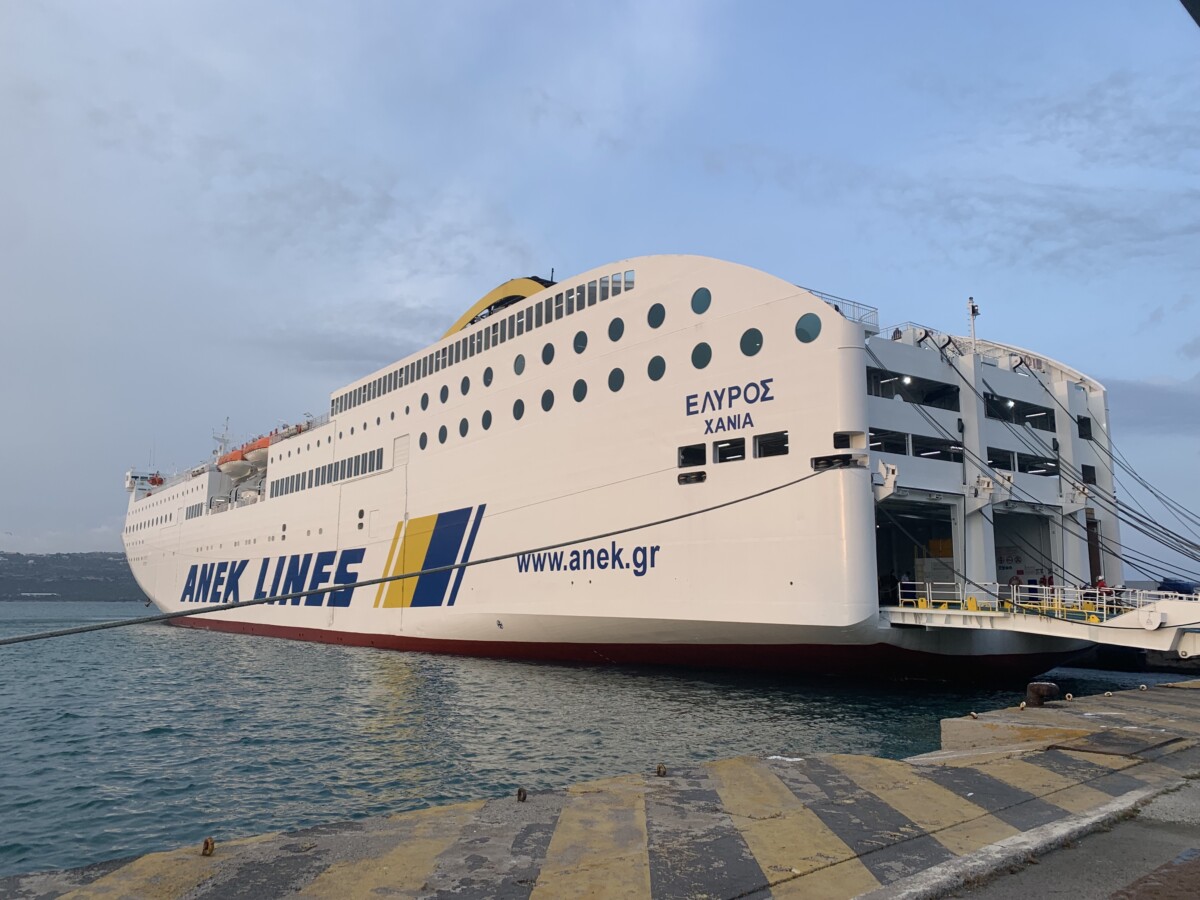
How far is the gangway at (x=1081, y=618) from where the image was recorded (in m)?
14.2

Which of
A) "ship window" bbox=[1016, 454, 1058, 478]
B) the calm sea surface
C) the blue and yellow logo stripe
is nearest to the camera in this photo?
the calm sea surface

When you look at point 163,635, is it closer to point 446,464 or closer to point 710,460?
point 446,464

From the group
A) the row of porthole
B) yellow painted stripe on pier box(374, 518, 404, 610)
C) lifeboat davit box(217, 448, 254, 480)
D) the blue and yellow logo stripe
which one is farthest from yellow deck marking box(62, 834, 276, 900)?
lifeboat davit box(217, 448, 254, 480)

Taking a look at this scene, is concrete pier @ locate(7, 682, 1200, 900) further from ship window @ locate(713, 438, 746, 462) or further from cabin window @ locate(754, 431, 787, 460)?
ship window @ locate(713, 438, 746, 462)

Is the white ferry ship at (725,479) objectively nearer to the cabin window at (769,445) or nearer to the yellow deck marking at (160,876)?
the cabin window at (769,445)

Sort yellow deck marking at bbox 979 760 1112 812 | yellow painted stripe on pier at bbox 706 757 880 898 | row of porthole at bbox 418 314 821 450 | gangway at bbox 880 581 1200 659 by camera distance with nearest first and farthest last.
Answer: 1. yellow painted stripe on pier at bbox 706 757 880 898
2. yellow deck marking at bbox 979 760 1112 812
3. gangway at bbox 880 581 1200 659
4. row of porthole at bbox 418 314 821 450

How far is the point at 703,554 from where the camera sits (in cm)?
1859

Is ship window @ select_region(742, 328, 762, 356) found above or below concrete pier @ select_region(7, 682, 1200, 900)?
above

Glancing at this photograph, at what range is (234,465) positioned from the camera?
46531 millimetres

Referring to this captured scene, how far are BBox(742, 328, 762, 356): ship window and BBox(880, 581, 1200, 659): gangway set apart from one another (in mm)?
6607

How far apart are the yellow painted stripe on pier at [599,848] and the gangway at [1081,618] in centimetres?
1143

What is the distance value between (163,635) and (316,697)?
33568mm

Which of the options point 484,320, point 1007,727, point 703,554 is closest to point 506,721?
point 703,554

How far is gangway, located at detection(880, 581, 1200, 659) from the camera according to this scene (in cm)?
1420
